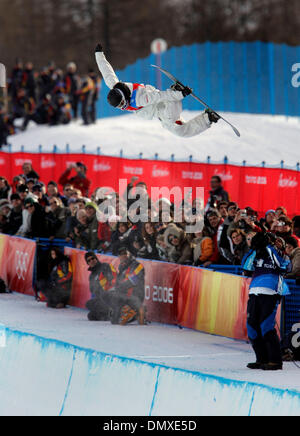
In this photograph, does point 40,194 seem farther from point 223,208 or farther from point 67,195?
point 223,208

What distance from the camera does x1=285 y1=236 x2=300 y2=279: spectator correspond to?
1007 cm

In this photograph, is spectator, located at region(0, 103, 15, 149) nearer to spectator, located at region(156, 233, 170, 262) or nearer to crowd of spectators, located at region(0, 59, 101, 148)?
crowd of spectators, located at region(0, 59, 101, 148)

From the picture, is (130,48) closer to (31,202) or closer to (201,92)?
(201,92)

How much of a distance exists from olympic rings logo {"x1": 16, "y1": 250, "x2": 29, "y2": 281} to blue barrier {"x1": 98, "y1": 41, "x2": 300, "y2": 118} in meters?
10.9

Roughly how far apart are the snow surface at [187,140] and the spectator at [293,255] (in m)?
11.4

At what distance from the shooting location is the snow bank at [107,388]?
21.5 ft

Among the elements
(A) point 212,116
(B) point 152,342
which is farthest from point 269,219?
(A) point 212,116

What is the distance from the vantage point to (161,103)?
845 centimetres

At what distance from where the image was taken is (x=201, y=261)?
11.6 m

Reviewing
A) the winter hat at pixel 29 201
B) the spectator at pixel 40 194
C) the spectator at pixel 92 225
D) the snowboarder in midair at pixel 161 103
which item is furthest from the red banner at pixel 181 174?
the snowboarder in midair at pixel 161 103

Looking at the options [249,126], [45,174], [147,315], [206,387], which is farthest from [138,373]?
[249,126]

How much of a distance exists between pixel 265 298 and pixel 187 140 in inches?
618

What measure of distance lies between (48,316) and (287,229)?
3843 millimetres

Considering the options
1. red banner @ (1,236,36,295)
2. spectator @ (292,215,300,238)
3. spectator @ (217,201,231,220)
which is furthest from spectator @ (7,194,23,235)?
spectator @ (292,215,300,238)
